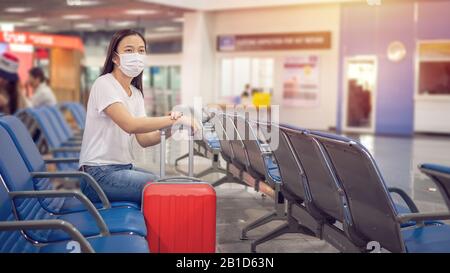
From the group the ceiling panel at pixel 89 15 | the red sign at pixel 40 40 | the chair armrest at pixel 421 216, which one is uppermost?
the ceiling panel at pixel 89 15

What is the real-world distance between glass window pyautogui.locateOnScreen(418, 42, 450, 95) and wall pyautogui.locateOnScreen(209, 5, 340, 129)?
6.83ft

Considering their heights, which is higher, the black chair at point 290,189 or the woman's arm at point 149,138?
the woman's arm at point 149,138

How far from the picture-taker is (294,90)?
14.7 meters

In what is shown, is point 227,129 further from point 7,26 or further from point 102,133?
point 7,26

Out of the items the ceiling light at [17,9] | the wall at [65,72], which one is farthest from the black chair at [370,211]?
the ceiling light at [17,9]

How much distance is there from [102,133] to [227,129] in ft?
5.40

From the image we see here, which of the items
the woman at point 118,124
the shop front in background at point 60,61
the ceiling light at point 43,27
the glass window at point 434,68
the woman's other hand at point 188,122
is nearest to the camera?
the woman's other hand at point 188,122

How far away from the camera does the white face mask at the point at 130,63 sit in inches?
111

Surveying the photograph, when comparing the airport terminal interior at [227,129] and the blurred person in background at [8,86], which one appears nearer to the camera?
the airport terminal interior at [227,129]

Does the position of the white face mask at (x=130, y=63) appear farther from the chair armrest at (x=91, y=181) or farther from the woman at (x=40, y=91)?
the woman at (x=40, y=91)

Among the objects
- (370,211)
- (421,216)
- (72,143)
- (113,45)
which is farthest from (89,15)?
(421,216)

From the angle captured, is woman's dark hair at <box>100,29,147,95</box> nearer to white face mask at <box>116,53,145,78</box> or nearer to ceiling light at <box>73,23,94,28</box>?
white face mask at <box>116,53,145,78</box>

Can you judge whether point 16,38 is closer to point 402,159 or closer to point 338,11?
point 338,11
